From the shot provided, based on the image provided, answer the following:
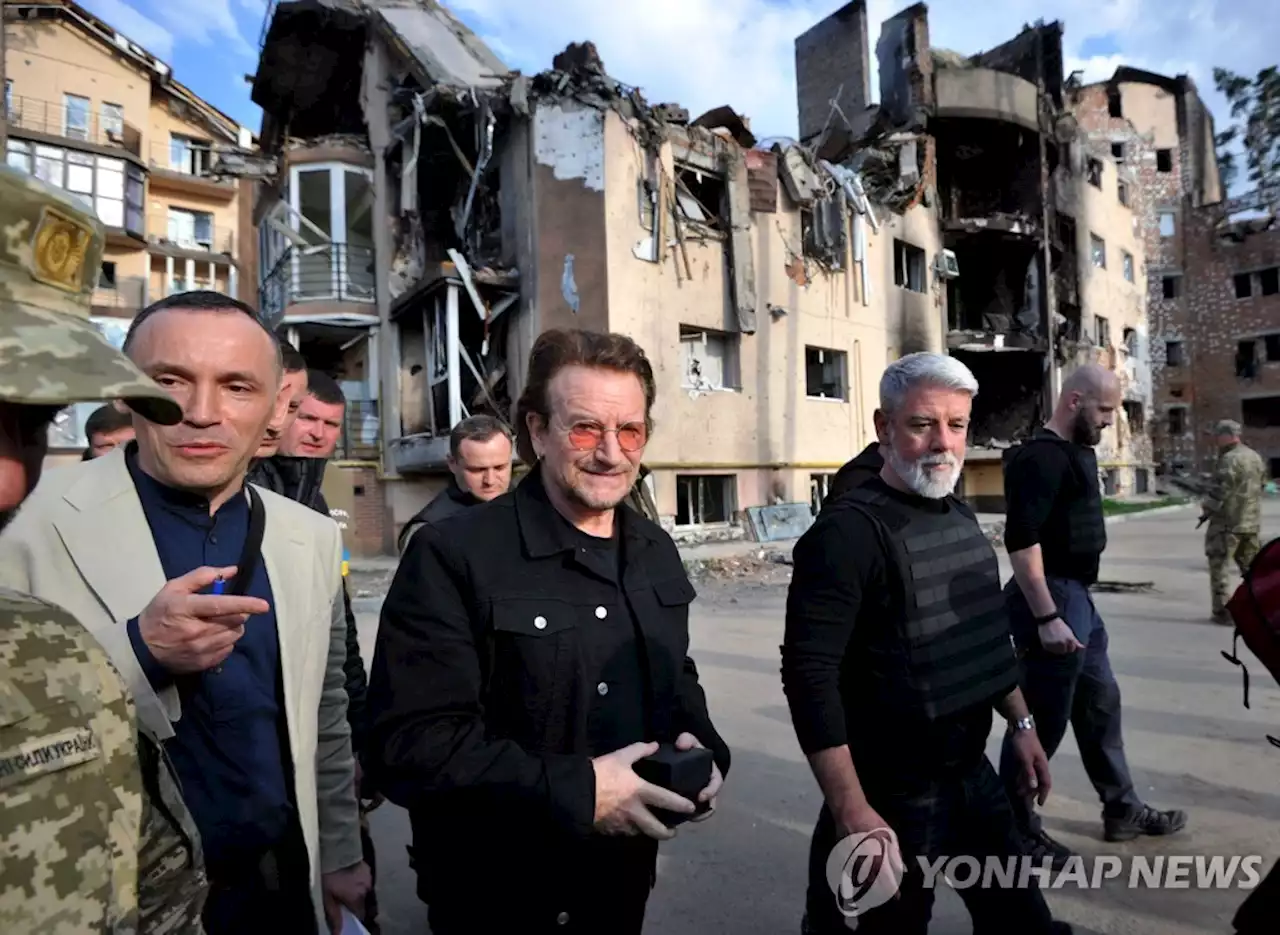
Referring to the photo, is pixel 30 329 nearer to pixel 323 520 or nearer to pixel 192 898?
pixel 192 898

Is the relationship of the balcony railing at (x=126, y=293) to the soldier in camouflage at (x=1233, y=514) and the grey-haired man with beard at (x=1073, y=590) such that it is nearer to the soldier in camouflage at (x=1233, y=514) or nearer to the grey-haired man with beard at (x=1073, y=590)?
the grey-haired man with beard at (x=1073, y=590)

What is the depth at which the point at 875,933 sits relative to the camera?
1929 mm

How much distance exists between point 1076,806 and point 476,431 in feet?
11.6

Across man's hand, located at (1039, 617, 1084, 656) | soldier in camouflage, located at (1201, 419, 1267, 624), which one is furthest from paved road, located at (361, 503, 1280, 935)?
man's hand, located at (1039, 617, 1084, 656)

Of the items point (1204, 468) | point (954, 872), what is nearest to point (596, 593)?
point (954, 872)

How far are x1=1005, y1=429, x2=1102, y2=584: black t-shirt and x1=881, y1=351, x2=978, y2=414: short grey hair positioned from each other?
1198mm

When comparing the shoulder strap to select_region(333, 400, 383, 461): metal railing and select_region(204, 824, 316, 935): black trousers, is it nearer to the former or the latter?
select_region(204, 824, 316, 935): black trousers

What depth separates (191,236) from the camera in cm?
2870

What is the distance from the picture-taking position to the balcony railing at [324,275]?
1666 cm

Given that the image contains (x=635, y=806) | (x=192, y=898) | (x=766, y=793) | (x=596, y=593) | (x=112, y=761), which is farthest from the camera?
A: (x=766, y=793)

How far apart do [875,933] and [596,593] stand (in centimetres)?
126

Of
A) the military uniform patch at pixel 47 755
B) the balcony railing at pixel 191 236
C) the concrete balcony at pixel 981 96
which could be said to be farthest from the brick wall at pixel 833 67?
the military uniform patch at pixel 47 755

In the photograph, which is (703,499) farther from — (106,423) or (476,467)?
(106,423)

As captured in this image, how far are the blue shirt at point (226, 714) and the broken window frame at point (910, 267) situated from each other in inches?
868
